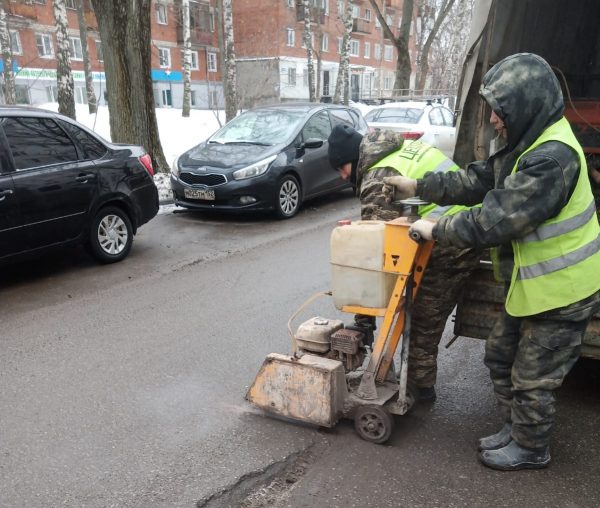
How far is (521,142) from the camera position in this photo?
2.54 metres

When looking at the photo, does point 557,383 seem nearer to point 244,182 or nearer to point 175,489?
point 175,489

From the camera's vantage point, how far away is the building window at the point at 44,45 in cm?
3419

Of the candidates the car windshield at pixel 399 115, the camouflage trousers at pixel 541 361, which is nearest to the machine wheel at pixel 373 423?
the camouflage trousers at pixel 541 361

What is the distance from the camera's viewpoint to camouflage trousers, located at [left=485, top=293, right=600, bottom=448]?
261cm

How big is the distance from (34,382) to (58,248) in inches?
94.5

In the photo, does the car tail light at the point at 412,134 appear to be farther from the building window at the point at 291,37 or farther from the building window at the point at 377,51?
the building window at the point at 377,51

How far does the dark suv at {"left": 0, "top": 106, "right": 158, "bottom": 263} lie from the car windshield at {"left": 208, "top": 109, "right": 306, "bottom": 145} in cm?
262

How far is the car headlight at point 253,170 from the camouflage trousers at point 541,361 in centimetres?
599

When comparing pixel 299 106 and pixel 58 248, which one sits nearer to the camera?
pixel 58 248

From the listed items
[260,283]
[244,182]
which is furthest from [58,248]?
[244,182]

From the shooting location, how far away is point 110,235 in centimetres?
650

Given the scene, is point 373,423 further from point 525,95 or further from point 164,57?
point 164,57

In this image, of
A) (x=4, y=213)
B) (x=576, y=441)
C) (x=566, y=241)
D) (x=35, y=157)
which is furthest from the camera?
(x=35, y=157)

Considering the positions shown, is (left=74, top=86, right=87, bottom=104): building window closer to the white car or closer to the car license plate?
the white car
